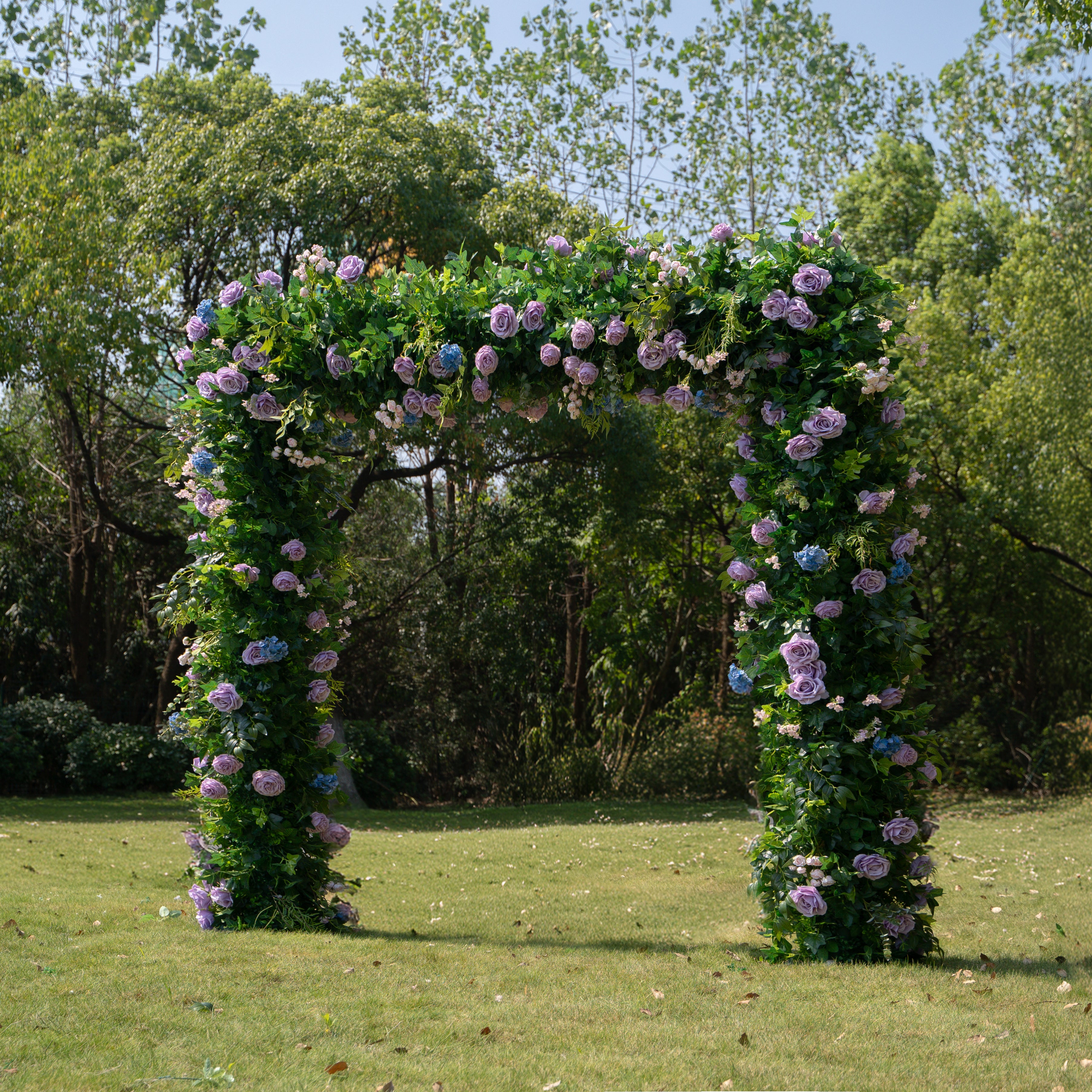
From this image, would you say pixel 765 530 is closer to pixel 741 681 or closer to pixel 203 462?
pixel 741 681

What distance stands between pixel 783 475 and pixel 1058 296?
1233 cm

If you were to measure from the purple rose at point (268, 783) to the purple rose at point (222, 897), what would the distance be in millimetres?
614

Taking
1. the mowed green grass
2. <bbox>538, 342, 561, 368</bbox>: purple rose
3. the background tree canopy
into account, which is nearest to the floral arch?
<bbox>538, 342, 561, 368</bbox>: purple rose

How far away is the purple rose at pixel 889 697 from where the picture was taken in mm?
5133

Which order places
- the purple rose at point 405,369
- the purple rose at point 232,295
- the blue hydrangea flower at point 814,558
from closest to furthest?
1. the blue hydrangea flower at point 814,558
2. the purple rose at point 405,369
3. the purple rose at point 232,295

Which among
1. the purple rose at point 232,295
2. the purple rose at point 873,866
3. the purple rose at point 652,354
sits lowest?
the purple rose at point 873,866

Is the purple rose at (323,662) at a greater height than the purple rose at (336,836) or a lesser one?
greater

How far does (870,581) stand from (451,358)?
8.38 ft

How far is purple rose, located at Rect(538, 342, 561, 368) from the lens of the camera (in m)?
5.55

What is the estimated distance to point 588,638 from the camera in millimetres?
17656

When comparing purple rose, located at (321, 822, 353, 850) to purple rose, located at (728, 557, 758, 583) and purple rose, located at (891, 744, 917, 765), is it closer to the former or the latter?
purple rose, located at (728, 557, 758, 583)

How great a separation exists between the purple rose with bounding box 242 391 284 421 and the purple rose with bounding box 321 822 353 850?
8.06 ft

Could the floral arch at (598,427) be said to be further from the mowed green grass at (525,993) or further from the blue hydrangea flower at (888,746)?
the mowed green grass at (525,993)

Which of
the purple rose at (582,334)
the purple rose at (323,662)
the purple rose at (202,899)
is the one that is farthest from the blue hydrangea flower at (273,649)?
the purple rose at (582,334)
